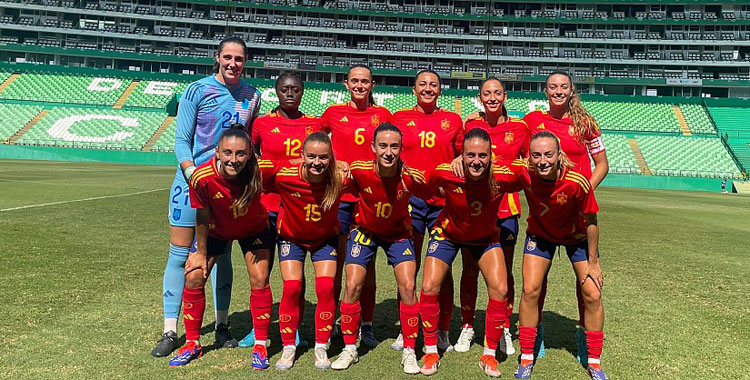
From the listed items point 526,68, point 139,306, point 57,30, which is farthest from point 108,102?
point 139,306

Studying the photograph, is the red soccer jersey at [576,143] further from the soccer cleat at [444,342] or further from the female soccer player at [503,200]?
the soccer cleat at [444,342]

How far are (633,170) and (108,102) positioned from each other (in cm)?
4468

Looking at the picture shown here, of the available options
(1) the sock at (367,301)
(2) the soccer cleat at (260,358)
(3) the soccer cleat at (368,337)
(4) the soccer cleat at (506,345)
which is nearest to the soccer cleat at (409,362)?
(3) the soccer cleat at (368,337)

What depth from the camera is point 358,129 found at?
4859 millimetres

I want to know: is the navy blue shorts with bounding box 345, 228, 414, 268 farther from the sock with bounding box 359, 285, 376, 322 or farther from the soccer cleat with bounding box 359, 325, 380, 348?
the soccer cleat with bounding box 359, 325, 380, 348

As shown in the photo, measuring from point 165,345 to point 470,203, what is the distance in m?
2.77

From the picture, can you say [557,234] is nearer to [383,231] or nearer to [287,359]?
[383,231]

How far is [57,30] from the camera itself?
53.9m

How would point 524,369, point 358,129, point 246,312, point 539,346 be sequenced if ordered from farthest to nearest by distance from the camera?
point 246,312, point 358,129, point 539,346, point 524,369

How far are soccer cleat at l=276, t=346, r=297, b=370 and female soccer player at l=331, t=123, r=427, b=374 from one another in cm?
39

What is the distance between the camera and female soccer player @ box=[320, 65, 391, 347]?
4.80 metres

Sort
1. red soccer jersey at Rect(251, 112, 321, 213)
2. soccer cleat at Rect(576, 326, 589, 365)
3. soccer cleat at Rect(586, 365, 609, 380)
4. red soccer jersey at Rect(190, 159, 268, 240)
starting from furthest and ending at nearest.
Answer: red soccer jersey at Rect(251, 112, 321, 213), soccer cleat at Rect(576, 326, 589, 365), red soccer jersey at Rect(190, 159, 268, 240), soccer cleat at Rect(586, 365, 609, 380)

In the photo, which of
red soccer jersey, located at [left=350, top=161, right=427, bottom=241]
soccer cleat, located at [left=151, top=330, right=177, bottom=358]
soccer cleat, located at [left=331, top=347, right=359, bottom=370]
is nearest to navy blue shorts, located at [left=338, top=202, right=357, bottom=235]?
red soccer jersey, located at [left=350, top=161, right=427, bottom=241]

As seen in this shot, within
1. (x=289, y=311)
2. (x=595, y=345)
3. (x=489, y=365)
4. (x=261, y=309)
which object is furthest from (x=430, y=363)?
(x=261, y=309)
